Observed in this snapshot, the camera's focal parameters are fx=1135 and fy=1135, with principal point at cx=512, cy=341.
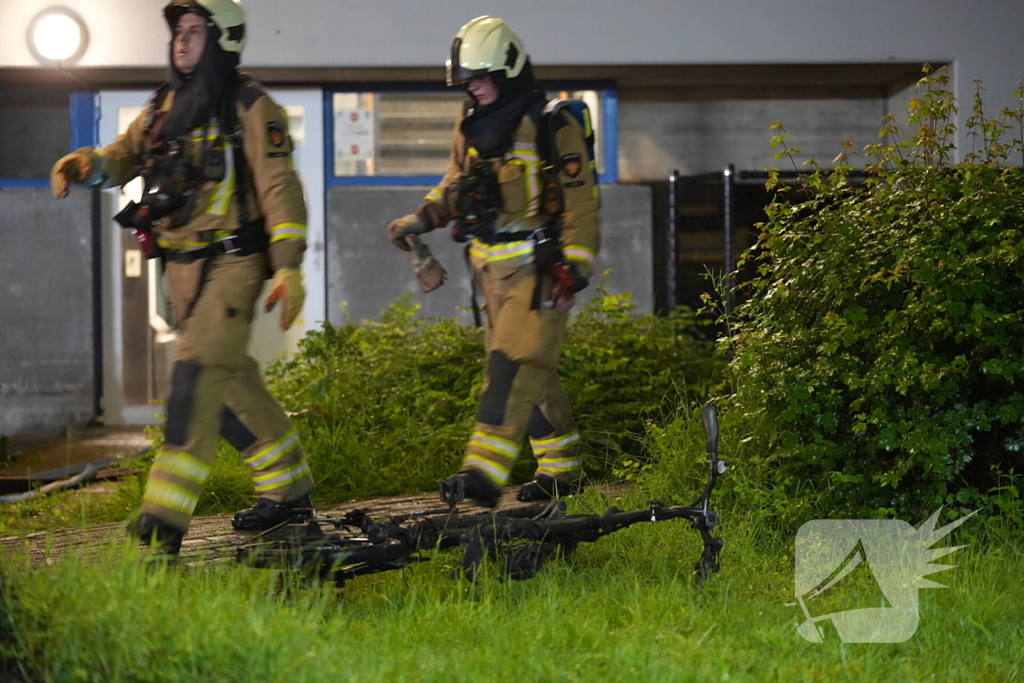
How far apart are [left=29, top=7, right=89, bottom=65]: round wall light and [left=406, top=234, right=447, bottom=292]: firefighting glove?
541 centimetres

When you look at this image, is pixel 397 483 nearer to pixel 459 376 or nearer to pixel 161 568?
pixel 459 376

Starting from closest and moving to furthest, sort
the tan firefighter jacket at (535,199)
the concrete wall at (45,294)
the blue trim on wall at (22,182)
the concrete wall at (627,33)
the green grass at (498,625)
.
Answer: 1. the green grass at (498,625)
2. the tan firefighter jacket at (535,199)
3. the concrete wall at (627,33)
4. the concrete wall at (45,294)
5. the blue trim on wall at (22,182)

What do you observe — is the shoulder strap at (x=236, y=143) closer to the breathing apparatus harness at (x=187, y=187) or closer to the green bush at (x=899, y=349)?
the breathing apparatus harness at (x=187, y=187)

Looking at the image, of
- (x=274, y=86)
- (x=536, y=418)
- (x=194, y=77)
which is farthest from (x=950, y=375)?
(x=274, y=86)

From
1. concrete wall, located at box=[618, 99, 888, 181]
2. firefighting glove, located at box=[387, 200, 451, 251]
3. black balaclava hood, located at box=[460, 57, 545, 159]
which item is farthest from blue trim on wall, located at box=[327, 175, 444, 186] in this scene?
black balaclava hood, located at box=[460, 57, 545, 159]

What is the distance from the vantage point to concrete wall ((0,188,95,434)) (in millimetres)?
9945

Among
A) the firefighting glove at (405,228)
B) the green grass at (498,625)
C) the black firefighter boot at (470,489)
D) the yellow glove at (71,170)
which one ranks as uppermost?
the yellow glove at (71,170)

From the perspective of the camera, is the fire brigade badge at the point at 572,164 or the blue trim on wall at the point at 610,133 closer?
the fire brigade badge at the point at 572,164

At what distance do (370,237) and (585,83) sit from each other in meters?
2.40

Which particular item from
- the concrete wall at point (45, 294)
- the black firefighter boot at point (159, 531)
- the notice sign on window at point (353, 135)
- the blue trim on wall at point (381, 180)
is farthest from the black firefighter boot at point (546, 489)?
the concrete wall at point (45, 294)

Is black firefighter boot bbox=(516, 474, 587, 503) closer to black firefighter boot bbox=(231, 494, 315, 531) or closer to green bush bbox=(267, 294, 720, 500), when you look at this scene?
green bush bbox=(267, 294, 720, 500)

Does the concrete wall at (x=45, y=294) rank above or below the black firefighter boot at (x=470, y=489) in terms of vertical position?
above

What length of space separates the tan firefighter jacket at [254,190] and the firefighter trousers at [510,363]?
3.21 feet

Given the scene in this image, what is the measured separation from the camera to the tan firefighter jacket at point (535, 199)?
15.9ft
